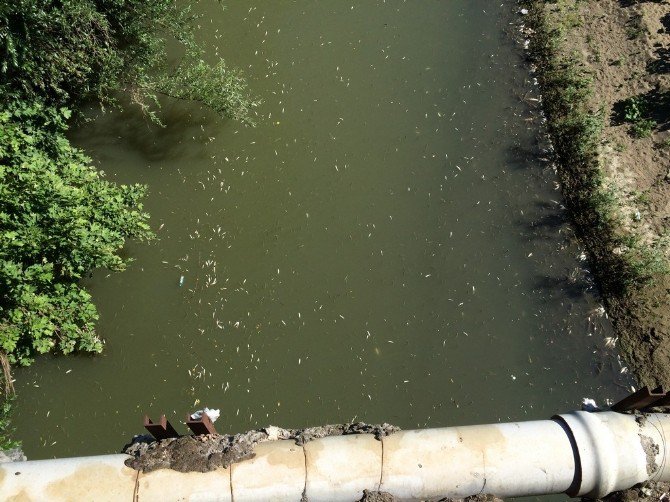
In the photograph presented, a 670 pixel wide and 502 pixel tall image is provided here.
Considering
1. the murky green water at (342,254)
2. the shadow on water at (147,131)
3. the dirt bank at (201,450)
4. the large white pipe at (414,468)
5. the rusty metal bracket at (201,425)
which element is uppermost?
the shadow on water at (147,131)

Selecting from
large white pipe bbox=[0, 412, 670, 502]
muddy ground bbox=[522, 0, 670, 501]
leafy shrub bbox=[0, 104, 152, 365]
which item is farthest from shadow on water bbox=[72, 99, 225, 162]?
muddy ground bbox=[522, 0, 670, 501]

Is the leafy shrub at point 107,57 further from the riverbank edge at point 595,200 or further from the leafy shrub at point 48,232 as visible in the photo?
the riverbank edge at point 595,200

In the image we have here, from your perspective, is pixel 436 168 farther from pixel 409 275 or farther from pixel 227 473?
pixel 227 473

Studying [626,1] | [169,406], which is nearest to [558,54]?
[626,1]

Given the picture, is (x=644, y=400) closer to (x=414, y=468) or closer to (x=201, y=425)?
(x=414, y=468)

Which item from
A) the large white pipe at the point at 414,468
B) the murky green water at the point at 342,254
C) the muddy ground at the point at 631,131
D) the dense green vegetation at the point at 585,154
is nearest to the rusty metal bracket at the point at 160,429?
the large white pipe at the point at 414,468
